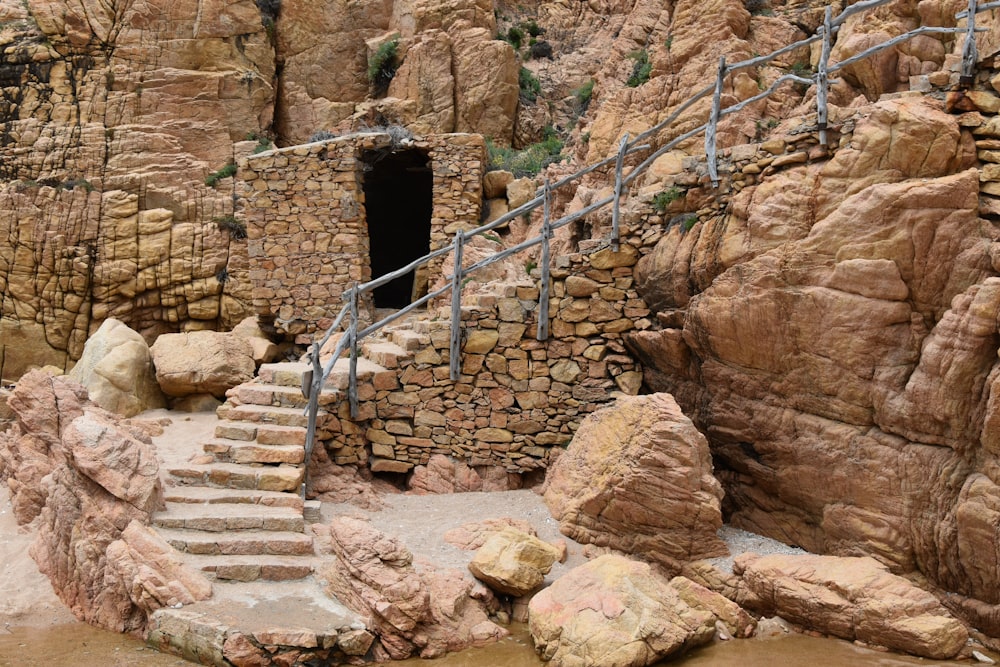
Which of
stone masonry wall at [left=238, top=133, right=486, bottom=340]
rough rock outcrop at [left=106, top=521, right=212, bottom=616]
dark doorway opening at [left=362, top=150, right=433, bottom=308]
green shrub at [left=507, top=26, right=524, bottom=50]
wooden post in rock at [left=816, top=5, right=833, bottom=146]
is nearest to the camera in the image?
rough rock outcrop at [left=106, top=521, right=212, bottom=616]

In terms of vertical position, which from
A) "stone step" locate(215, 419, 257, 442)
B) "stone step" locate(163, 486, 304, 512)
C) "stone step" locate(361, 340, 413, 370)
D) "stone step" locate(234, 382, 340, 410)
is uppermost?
"stone step" locate(361, 340, 413, 370)

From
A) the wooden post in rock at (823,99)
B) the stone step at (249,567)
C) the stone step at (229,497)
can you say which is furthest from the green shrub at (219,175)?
the wooden post in rock at (823,99)

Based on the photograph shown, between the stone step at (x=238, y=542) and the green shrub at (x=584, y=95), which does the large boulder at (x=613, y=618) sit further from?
the green shrub at (x=584, y=95)

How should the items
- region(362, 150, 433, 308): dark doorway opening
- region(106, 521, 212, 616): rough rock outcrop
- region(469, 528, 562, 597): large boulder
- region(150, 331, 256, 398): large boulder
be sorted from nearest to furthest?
region(106, 521, 212, 616): rough rock outcrop
region(469, 528, 562, 597): large boulder
region(150, 331, 256, 398): large boulder
region(362, 150, 433, 308): dark doorway opening

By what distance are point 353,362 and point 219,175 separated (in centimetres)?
845

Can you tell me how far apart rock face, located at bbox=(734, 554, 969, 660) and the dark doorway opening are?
1040cm

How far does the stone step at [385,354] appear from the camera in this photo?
30.6 feet

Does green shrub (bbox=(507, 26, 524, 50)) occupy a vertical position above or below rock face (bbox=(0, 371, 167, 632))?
above

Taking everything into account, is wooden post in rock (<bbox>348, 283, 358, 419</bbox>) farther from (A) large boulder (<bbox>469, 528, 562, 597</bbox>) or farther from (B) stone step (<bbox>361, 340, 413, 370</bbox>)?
(A) large boulder (<bbox>469, 528, 562, 597</bbox>)

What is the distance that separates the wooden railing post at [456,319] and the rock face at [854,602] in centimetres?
409

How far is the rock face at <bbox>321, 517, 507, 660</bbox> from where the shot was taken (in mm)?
5836

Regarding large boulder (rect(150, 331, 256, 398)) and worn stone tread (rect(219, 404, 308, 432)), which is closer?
worn stone tread (rect(219, 404, 308, 432))

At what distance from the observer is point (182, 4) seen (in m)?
15.6

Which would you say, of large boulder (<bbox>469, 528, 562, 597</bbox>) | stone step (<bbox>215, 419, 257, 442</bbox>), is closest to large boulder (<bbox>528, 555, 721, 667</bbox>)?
large boulder (<bbox>469, 528, 562, 597</bbox>)
